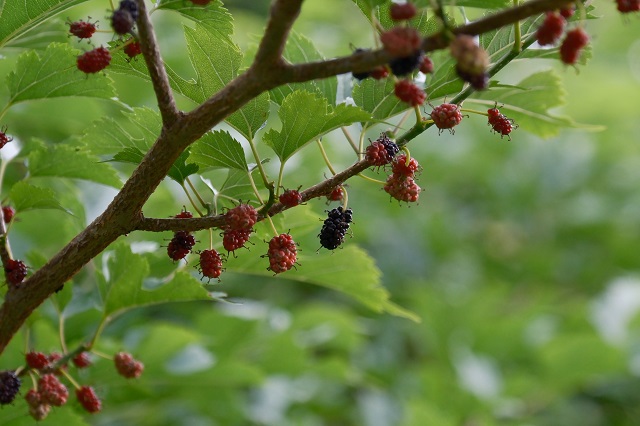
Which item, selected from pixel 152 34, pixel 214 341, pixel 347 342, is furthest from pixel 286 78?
pixel 347 342

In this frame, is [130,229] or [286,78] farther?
[130,229]

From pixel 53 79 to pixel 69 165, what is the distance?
17 cm

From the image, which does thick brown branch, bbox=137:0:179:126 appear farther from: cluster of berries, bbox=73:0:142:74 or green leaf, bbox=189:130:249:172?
green leaf, bbox=189:130:249:172

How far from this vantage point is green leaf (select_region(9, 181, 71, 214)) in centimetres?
139

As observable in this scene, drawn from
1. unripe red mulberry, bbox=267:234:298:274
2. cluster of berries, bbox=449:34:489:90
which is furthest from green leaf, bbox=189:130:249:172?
cluster of berries, bbox=449:34:489:90

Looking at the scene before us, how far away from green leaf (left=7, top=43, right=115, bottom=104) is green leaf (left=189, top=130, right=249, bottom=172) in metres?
0.25

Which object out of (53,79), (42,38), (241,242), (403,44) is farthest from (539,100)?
(42,38)

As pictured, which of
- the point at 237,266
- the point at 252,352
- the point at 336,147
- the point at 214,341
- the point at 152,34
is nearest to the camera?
the point at 152,34

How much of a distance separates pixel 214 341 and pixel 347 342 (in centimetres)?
72

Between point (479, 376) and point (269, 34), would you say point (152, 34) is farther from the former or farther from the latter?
point (479, 376)

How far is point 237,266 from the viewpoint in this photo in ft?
5.13

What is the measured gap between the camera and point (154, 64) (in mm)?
997

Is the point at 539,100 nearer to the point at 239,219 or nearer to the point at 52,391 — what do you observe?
the point at 239,219

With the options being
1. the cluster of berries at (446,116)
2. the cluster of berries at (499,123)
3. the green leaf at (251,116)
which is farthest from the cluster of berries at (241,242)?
the cluster of berries at (499,123)
